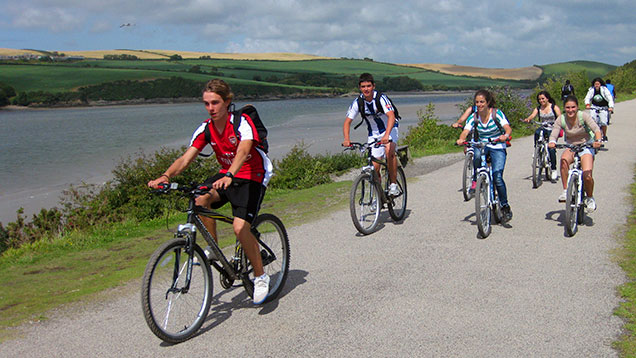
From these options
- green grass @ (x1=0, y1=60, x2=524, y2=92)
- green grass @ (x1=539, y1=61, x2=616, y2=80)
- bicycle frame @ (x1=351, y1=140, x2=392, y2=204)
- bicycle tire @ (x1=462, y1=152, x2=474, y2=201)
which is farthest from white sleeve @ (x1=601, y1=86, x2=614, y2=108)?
green grass @ (x1=539, y1=61, x2=616, y2=80)

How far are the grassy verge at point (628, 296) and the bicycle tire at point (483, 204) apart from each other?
1630 millimetres

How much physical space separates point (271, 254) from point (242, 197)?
883 mm

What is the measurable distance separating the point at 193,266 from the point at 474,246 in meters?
3.94

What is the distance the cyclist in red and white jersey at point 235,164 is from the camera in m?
4.91

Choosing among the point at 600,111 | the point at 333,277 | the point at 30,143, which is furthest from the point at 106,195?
the point at 30,143

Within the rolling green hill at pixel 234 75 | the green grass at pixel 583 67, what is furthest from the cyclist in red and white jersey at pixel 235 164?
the green grass at pixel 583 67

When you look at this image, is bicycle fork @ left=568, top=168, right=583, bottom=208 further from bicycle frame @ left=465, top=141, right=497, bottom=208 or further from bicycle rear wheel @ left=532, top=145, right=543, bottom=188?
bicycle rear wheel @ left=532, top=145, right=543, bottom=188

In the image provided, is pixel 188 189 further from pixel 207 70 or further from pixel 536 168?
pixel 207 70

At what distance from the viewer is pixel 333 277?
628cm

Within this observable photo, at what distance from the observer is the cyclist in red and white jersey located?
16.1 ft

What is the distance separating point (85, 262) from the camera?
8.02 meters

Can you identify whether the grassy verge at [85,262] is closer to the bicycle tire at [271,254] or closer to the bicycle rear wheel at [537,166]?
the bicycle tire at [271,254]

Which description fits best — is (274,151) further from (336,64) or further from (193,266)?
(336,64)

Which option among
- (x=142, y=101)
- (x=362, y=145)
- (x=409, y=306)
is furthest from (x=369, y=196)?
(x=142, y=101)
